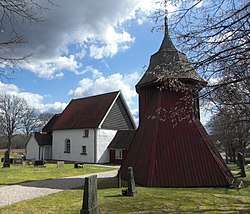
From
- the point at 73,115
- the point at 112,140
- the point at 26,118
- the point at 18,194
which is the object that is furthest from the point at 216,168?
the point at 26,118

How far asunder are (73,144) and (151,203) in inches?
1031

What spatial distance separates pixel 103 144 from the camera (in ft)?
104

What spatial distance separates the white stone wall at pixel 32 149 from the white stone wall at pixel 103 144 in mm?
12179

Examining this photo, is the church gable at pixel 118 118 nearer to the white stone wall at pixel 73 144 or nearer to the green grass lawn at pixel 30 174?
the white stone wall at pixel 73 144

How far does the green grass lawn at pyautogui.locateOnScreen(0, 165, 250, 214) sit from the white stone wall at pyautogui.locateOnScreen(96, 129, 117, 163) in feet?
64.2

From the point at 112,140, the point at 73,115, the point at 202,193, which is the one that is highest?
the point at 73,115

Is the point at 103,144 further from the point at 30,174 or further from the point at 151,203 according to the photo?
the point at 151,203

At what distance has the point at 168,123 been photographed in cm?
1418

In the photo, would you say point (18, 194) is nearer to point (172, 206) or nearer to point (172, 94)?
point (172, 206)

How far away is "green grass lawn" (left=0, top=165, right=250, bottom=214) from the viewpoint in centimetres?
815

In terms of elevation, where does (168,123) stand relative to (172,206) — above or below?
above

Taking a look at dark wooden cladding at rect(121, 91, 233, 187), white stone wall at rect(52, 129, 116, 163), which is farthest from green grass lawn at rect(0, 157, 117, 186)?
white stone wall at rect(52, 129, 116, 163)

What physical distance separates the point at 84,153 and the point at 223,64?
91.1ft

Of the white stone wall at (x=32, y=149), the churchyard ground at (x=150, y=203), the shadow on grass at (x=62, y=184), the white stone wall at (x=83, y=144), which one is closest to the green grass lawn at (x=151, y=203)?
the churchyard ground at (x=150, y=203)
